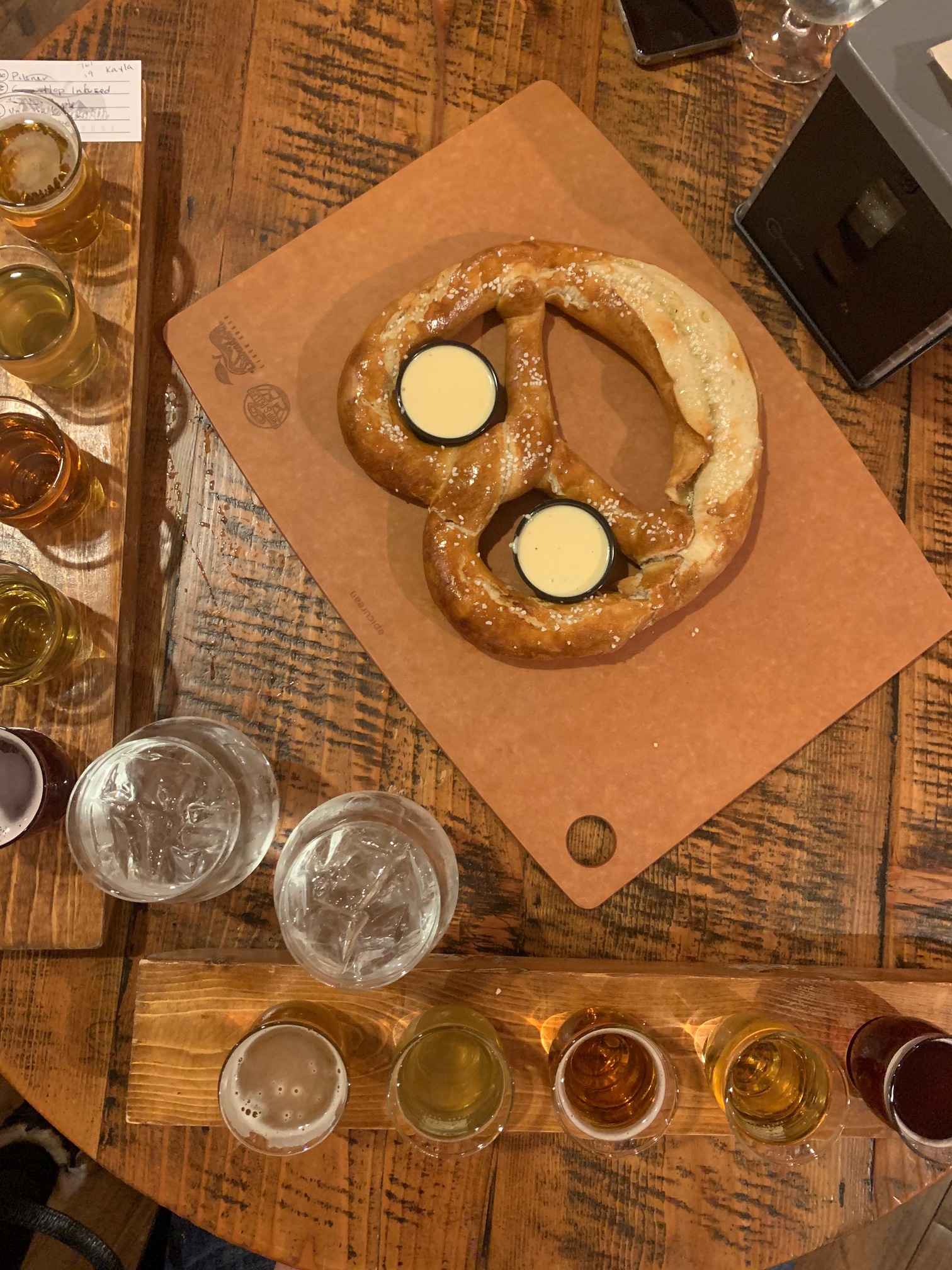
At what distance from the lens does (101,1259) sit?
1365 millimetres

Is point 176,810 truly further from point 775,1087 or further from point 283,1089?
point 775,1087

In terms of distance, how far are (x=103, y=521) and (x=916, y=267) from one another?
1.18 metres

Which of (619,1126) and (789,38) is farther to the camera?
(789,38)

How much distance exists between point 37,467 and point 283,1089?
93 centimetres

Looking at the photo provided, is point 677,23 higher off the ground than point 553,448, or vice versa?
point 677,23

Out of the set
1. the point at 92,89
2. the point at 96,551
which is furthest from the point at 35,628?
the point at 92,89

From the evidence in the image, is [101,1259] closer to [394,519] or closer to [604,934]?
[604,934]

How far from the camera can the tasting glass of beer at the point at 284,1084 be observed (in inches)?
42.3

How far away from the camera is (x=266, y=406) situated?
1327mm

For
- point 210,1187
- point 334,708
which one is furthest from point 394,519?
point 210,1187

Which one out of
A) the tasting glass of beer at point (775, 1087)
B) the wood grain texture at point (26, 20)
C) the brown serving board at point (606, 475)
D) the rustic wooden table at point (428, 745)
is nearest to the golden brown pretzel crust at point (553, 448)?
the brown serving board at point (606, 475)

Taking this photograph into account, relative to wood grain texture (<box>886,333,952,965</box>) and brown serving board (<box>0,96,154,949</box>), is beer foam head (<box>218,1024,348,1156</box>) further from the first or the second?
wood grain texture (<box>886,333,952,965</box>)

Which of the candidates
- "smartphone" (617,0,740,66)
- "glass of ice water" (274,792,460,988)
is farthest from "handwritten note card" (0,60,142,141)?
"glass of ice water" (274,792,460,988)

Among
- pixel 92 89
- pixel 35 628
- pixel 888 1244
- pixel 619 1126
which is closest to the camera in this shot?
pixel 619 1126
